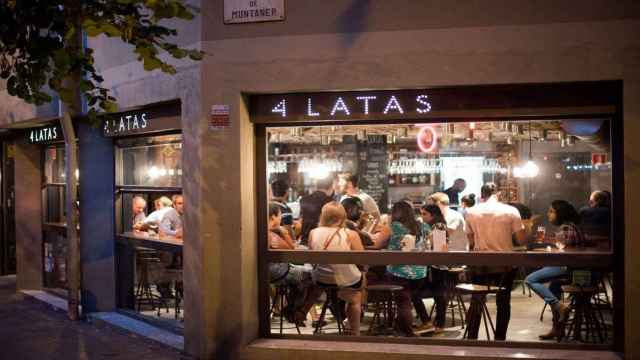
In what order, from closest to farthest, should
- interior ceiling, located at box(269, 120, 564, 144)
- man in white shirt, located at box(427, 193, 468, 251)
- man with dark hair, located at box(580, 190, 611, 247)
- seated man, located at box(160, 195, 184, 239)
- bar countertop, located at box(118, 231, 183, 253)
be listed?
man with dark hair, located at box(580, 190, 611, 247), interior ceiling, located at box(269, 120, 564, 144), man in white shirt, located at box(427, 193, 468, 251), bar countertop, located at box(118, 231, 183, 253), seated man, located at box(160, 195, 184, 239)

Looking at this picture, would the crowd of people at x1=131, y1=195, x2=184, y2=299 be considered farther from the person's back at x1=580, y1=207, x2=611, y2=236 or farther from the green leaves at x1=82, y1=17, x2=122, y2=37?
the person's back at x1=580, y1=207, x2=611, y2=236

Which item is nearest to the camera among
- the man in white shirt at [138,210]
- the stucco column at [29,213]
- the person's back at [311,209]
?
the person's back at [311,209]

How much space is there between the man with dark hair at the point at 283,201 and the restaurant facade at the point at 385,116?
0.22 metres

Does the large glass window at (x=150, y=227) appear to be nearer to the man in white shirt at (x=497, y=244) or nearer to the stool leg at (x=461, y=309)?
the stool leg at (x=461, y=309)

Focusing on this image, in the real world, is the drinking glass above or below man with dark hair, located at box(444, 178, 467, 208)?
below

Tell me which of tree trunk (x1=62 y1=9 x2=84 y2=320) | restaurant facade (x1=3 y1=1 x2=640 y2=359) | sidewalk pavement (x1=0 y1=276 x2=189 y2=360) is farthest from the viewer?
tree trunk (x1=62 y1=9 x2=84 y2=320)

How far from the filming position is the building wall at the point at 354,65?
7.26 meters

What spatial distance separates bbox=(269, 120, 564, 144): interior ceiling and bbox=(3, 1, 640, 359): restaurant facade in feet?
0.12

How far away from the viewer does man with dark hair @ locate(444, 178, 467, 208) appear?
398 inches

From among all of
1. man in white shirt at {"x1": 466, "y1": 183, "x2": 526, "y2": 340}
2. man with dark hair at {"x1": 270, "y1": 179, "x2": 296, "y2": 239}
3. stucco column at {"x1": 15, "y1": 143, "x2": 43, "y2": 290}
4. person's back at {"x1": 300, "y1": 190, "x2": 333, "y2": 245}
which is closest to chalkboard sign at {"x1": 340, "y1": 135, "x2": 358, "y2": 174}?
person's back at {"x1": 300, "y1": 190, "x2": 333, "y2": 245}

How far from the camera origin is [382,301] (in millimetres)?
8680

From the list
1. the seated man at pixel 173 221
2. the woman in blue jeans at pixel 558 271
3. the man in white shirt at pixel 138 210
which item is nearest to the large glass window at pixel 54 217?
the man in white shirt at pixel 138 210

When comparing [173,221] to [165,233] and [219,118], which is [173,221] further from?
[219,118]

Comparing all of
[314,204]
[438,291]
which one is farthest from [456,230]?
[314,204]
